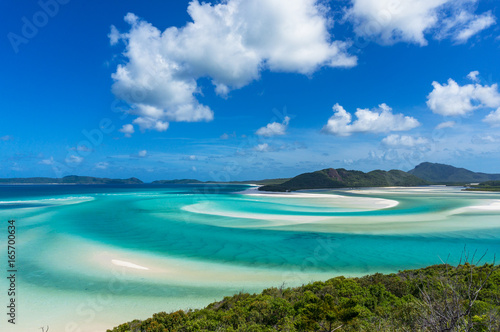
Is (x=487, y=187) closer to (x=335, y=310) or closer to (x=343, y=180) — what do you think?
(x=343, y=180)

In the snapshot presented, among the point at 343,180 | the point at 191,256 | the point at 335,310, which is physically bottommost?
the point at 191,256

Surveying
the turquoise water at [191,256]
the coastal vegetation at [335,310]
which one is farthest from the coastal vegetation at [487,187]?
the coastal vegetation at [335,310]

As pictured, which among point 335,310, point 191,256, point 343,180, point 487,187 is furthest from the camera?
point 343,180

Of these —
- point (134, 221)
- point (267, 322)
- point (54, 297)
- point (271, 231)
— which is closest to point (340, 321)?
point (267, 322)

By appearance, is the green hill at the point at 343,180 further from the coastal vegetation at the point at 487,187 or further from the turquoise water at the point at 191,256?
the turquoise water at the point at 191,256

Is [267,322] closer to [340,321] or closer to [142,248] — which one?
[340,321]

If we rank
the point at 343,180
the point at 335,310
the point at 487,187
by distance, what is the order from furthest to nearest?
the point at 343,180 < the point at 487,187 < the point at 335,310

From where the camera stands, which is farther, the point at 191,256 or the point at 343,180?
the point at 343,180

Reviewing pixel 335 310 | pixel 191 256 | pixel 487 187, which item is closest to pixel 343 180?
pixel 487 187
